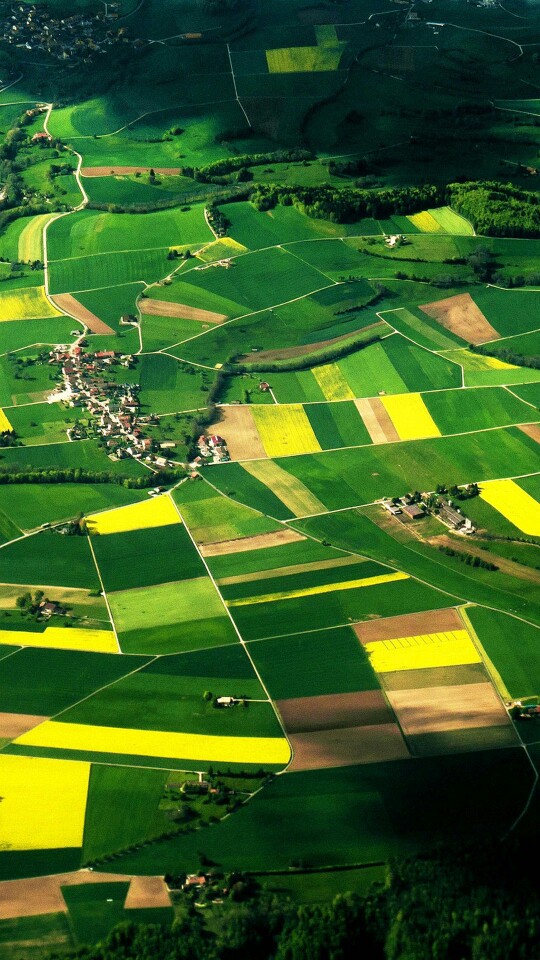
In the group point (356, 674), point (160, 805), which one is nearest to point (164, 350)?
point (356, 674)

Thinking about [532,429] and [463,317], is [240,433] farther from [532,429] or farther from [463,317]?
[463,317]

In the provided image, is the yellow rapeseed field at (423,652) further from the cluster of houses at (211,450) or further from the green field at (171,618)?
the cluster of houses at (211,450)

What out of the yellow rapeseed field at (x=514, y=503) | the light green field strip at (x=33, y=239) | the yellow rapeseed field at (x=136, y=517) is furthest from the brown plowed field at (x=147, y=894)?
the light green field strip at (x=33, y=239)

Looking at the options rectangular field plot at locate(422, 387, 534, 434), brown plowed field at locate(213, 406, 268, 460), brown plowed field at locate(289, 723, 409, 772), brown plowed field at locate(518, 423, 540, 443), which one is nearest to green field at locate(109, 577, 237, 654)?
brown plowed field at locate(289, 723, 409, 772)

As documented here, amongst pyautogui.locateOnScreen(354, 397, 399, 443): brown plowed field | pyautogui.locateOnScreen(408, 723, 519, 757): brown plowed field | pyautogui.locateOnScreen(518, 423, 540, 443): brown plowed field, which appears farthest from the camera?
pyautogui.locateOnScreen(354, 397, 399, 443): brown plowed field

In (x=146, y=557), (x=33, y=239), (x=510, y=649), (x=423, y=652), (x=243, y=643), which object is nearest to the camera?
(x=423, y=652)

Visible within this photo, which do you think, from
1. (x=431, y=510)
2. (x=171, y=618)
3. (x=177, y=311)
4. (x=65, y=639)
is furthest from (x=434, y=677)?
(x=177, y=311)

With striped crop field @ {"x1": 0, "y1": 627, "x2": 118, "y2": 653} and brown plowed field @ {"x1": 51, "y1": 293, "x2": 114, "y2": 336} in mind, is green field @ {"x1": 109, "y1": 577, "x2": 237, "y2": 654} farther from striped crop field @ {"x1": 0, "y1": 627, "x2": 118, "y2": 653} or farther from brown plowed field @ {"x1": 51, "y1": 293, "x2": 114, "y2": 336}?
brown plowed field @ {"x1": 51, "y1": 293, "x2": 114, "y2": 336}
